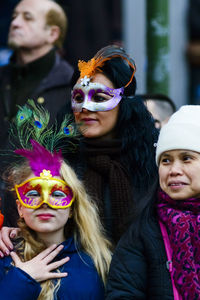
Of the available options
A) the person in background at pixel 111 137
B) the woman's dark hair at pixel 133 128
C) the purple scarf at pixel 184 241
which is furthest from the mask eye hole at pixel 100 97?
the purple scarf at pixel 184 241

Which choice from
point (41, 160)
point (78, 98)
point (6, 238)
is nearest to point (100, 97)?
point (78, 98)

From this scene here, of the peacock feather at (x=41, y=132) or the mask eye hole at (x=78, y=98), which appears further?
the mask eye hole at (x=78, y=98)

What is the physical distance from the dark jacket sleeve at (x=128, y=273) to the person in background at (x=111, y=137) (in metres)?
0.45

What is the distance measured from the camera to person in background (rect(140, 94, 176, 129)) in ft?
16.4

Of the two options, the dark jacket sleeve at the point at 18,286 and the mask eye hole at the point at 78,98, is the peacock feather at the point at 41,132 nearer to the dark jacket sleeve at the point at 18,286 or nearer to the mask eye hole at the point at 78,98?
the mask eye hole at the point at 78,98

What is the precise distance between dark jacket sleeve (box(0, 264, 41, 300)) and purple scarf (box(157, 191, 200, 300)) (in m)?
0.76

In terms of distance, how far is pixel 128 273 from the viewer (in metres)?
3.37

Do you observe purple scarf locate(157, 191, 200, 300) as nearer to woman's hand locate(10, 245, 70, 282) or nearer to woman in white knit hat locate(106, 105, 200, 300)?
woman in white knit hat locate(106, 105, 200, 300)

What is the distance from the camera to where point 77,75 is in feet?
13.8

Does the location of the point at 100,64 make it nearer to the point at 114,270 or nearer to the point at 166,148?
the point at 166,148

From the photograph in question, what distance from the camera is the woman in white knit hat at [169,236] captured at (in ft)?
10.8

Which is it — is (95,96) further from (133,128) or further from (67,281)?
(67,281)

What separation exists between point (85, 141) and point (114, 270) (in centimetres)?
98

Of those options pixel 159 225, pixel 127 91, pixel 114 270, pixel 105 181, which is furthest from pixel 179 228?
pixel 127 91
